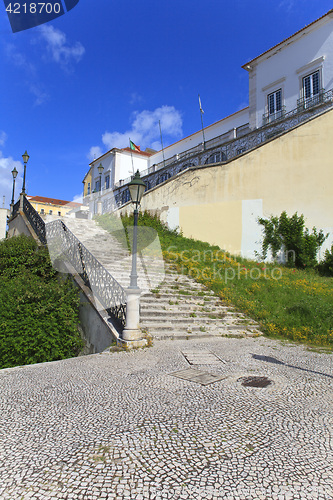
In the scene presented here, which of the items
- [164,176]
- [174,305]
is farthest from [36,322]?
[164,176]

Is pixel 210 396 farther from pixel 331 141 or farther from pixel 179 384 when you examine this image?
pixel 331 141

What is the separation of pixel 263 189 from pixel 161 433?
15.1 meters

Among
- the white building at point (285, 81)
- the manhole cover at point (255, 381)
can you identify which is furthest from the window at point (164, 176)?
the manhole cover at point (255, 381)

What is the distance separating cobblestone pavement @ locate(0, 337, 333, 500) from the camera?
212 centimetres

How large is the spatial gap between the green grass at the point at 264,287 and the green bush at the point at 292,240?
818 millimetres

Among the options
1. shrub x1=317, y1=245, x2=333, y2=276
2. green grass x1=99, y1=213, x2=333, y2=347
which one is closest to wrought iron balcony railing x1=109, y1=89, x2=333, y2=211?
green grass x1=99, y1=213, x2=333, y2=347

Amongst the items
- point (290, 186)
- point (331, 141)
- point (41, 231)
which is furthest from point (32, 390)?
point (331, 141)

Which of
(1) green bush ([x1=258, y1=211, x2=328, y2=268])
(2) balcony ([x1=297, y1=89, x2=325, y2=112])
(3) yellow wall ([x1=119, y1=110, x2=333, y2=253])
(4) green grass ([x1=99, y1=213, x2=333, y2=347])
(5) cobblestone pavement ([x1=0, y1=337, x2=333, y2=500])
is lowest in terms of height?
(5) cobblestone pavement ([x1=0, y1=337, x2=333, y2=500])

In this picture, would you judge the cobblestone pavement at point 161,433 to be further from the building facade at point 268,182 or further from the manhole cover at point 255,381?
the building facade at point 268,182

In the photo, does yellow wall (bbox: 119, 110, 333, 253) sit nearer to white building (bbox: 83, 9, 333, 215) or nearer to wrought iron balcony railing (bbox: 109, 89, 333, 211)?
wrought iron balcony railing (bbox: 109, 89, 333, 211)

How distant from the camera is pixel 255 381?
4434 millimetres

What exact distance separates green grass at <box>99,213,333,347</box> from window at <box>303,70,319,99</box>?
43.6 ft

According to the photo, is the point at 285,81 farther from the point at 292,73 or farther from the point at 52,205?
the point at 52,205

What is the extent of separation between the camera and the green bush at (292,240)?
15023mm
